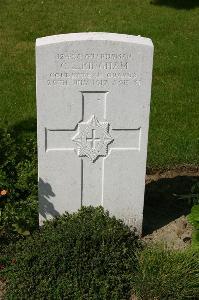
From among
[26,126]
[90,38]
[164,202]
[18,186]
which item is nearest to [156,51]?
[26,126]

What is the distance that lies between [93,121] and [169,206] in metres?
1.49

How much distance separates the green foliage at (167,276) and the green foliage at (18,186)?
1.07 metres

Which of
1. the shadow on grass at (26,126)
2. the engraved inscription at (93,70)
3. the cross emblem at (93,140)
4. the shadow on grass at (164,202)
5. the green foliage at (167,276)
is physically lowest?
the green foliage at (167,276)

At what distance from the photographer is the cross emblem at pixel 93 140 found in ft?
15.2

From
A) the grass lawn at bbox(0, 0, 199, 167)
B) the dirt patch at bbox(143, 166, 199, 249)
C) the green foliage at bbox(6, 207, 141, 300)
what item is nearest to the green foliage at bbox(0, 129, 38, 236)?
the green foliage at bbox(6, 207, 141, 300)

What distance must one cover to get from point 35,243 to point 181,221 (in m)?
1.46

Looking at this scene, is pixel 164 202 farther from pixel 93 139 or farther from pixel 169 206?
pixel 93 139

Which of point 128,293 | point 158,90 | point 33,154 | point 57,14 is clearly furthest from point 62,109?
point 57,14

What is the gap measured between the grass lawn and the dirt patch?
0.18 meters

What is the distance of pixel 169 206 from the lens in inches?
225

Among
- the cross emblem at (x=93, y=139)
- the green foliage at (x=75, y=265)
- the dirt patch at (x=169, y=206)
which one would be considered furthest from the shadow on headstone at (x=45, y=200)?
the dirt patch at (x=169, y=206)

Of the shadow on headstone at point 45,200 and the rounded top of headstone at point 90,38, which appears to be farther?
the shadow on headstone at point 45,200

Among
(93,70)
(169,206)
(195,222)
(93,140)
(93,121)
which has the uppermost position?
(93,70)

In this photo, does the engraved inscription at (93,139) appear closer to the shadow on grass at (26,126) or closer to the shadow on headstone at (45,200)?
the shadow on headstone at (45,200)
